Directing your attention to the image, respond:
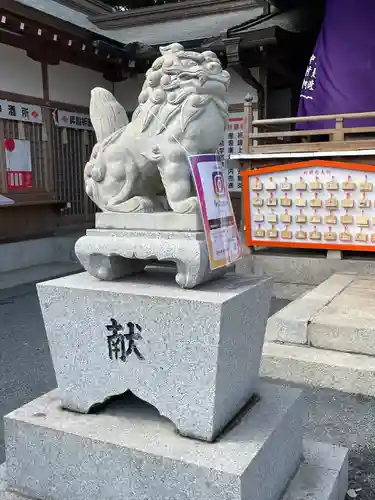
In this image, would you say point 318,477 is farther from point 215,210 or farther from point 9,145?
point 9,145

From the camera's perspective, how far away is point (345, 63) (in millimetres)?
6281

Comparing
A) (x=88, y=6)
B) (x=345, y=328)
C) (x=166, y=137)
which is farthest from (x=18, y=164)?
(x=166, y=137)

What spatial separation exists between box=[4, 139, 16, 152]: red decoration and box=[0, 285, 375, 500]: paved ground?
3.29 meters

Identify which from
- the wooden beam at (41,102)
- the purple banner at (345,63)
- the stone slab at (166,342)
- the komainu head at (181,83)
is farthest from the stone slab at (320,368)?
the wooden beam at (41,102)

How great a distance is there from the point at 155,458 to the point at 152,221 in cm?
84

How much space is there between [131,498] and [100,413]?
0.35 meters

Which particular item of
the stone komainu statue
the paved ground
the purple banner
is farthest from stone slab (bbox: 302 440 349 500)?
the purple banner

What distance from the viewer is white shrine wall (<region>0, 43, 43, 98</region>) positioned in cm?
725

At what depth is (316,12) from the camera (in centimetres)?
744

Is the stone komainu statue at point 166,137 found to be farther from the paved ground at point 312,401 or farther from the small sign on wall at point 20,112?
the small sign on wall at point 20,112

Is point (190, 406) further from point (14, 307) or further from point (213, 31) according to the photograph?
point (213, 31)

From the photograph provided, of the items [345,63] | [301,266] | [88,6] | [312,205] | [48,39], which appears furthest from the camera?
[88,6]

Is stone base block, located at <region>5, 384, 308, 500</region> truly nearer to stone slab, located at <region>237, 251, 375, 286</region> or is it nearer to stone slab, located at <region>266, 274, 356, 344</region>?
stone slab, located at <region>266, 274, 356, 344</region>

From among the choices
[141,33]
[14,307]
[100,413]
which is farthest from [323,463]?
[141,33]
